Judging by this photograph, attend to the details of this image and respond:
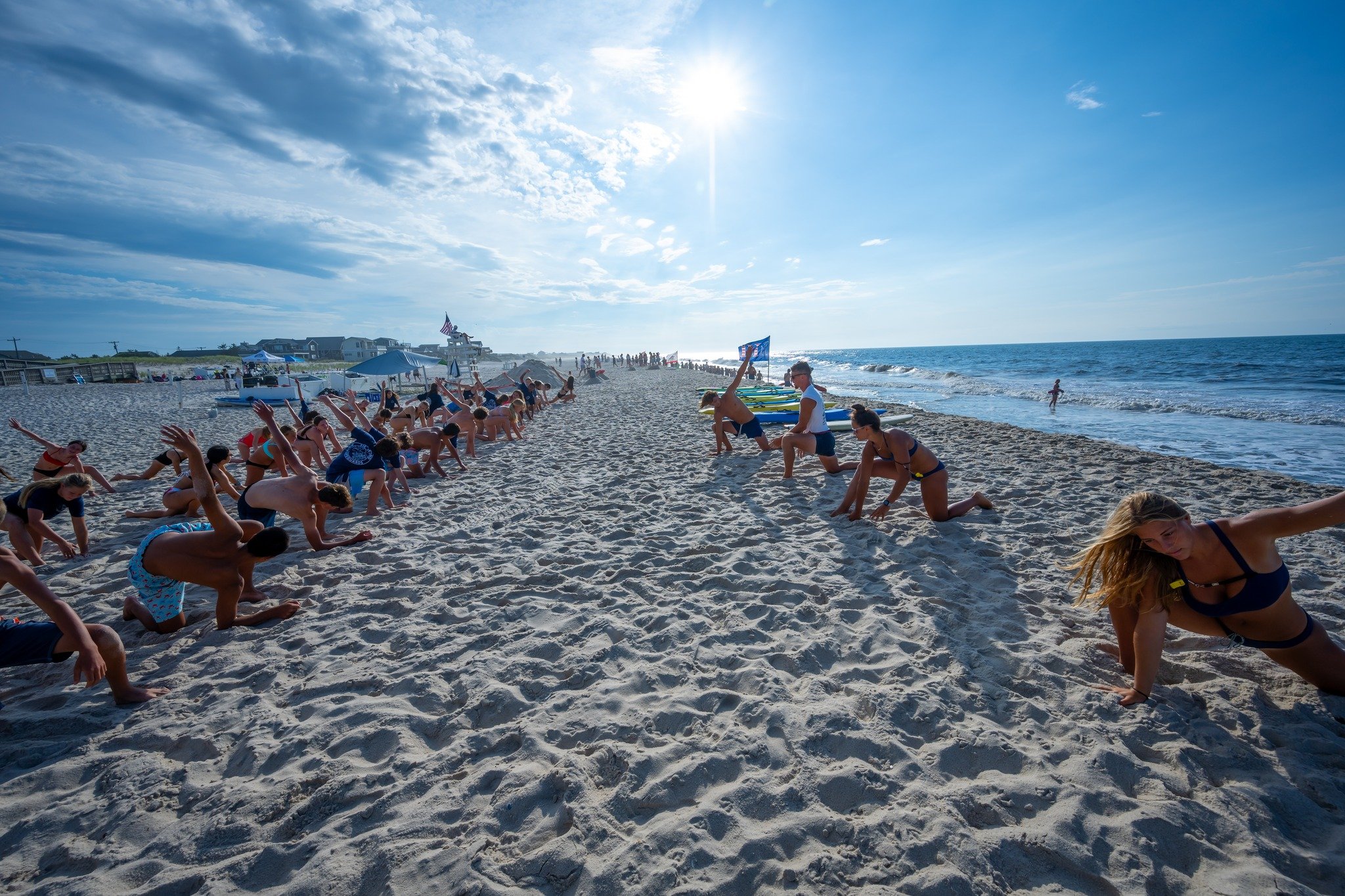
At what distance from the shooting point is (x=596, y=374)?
33.7 m

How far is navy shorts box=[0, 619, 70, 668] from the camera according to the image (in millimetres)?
2662

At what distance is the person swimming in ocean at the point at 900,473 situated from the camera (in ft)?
16.6

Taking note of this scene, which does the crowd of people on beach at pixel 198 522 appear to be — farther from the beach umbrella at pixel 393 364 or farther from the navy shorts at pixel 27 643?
the beach umbrella at pixel 393 364

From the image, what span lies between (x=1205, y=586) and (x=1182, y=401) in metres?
22.5

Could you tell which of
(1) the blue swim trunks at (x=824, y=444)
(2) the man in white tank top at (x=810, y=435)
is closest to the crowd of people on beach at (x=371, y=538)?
(2) the man in white tank top at (x=810, y=435)

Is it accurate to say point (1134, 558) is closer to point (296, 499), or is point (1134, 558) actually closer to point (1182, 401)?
point (296, 499)

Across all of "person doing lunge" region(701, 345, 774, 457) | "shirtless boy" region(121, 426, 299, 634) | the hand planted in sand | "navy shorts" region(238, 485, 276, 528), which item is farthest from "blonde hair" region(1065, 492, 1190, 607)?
"navy shorts" region(238, 485, 276, 528)

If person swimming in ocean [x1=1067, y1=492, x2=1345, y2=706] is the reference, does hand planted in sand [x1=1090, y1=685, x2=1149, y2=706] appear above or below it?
below

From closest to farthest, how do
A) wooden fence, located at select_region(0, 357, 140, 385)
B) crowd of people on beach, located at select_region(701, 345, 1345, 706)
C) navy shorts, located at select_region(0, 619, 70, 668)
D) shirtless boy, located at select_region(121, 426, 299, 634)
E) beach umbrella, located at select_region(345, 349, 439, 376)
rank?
crowd of people on beach, located at select_region(701, 345, 1345, 706)
navy shorts, located at select_region(0, 619, 70, 668)
shirtless boy, located at select_region(121, 426, 299, 634)
beach umbrella, located at select_region(345, 349, 439, 376)
wooden fence, located at select_region(0, 357, 140, 385)

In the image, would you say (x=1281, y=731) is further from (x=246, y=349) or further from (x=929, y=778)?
(x=246, y=349)

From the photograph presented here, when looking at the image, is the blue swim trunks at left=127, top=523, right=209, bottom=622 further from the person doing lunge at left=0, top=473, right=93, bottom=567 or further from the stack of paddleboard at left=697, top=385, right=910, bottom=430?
the stack of paddleboard at left=697, top=385, right=910, bottom=430

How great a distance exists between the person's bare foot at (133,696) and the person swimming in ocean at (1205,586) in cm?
504

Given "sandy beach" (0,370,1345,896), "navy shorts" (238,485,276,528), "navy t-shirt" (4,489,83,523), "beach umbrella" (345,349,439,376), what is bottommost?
"sandy beach" (0,370,1345,896)

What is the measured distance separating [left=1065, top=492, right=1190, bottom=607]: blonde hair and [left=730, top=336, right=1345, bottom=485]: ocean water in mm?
6547
